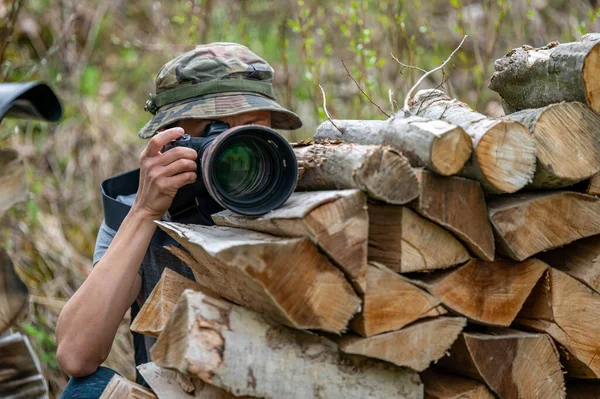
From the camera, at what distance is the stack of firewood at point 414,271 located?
4.96ft

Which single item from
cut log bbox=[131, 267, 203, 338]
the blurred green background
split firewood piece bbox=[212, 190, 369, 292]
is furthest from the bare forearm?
the blurred green background

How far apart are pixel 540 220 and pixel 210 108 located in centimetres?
99

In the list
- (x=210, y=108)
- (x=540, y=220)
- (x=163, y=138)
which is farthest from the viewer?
(x=210, y=108)

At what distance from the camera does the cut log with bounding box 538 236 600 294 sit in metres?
1.83

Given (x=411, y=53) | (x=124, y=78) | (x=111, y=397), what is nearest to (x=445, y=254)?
(x=111, y=397)

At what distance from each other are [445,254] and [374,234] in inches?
6.7

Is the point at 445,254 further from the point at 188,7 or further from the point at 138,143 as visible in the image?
the point at 138,143

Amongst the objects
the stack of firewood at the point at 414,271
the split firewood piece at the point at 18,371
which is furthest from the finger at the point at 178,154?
the split firewood piece at the point at 18,371

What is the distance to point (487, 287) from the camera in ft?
5.64

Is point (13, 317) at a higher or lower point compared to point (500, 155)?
lower

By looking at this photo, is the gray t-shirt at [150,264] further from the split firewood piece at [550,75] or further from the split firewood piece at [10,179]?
the split firewood piece at [550,75]

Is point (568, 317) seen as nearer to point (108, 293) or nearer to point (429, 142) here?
point (429, 142)

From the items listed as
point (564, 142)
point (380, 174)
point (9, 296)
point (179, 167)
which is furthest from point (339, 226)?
point (9, 296)

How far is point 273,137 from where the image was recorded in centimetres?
168
